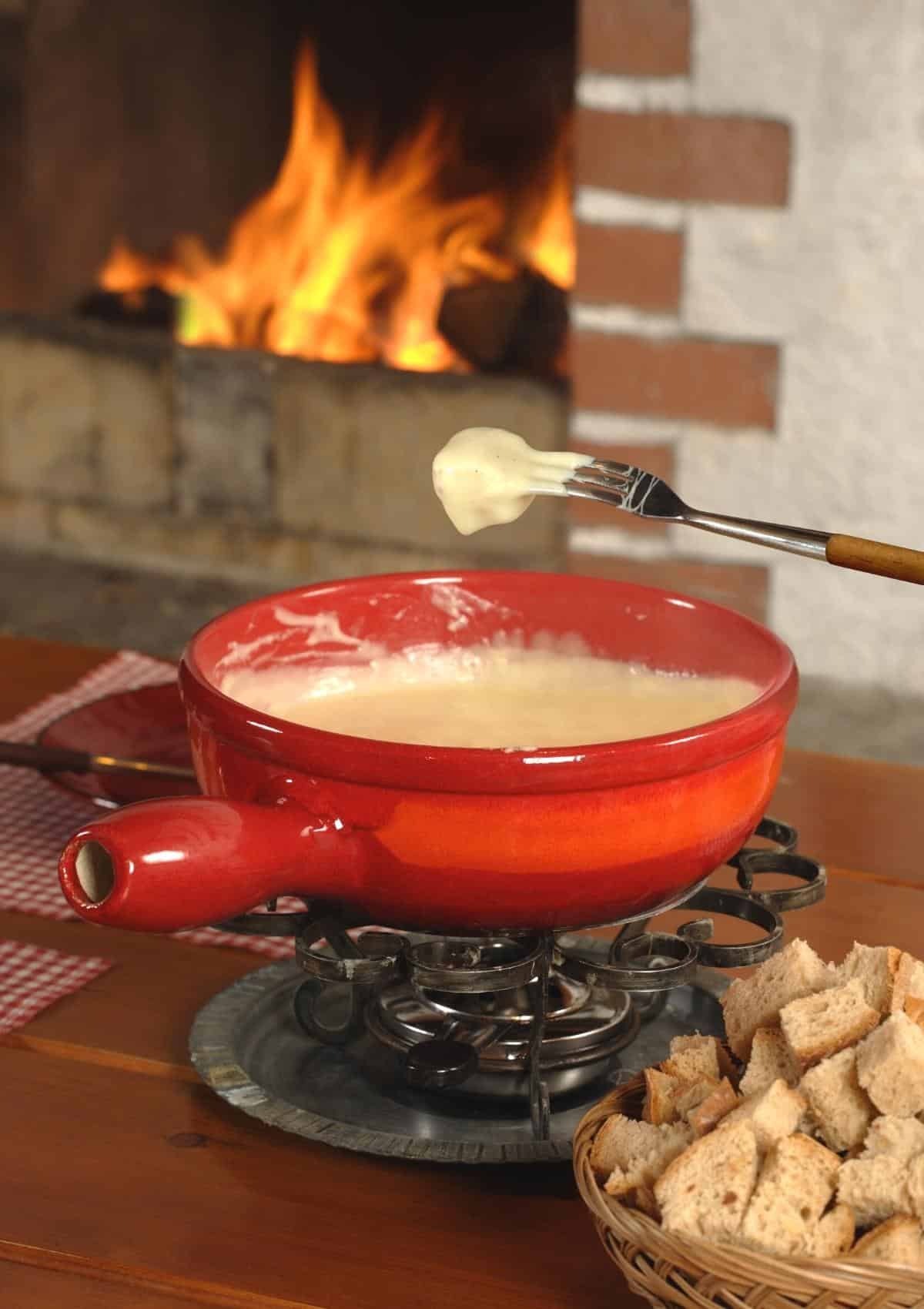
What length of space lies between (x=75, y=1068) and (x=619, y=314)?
1.66m

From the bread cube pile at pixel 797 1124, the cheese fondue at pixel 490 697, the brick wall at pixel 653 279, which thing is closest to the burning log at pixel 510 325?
the brick wall at pixel 653 279

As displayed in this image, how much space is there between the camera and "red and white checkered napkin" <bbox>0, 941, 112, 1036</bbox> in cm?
79

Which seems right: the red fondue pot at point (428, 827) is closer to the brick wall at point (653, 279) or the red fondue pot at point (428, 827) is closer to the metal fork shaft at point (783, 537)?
the metal fork shaft at point (783, 537)

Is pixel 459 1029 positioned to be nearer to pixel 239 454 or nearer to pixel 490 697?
pixel 490 697

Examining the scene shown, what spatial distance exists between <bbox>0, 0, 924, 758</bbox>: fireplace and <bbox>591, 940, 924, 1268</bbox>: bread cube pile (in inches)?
66.2

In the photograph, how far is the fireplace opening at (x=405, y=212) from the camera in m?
2.69

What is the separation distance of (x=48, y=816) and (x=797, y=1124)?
1.90 feet

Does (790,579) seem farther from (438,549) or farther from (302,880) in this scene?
(302,880)

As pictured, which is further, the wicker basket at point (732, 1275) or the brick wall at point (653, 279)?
the brick wall at point (653, 279)

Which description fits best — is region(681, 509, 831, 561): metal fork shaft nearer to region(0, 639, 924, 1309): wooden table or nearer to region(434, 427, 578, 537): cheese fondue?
region(434, 427, 578, 537): cheese fondue

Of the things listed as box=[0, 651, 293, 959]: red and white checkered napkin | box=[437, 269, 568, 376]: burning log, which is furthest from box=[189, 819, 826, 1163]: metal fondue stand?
box=[437, 269, 568, 376]: burning log

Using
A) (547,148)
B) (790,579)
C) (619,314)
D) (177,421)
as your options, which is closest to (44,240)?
(177,421)

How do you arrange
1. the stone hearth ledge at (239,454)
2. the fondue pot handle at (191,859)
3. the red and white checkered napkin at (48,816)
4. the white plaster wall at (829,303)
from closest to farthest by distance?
the fondue pot handle at (191,859) < the red and white checkered napkin at (48,816) < the white plaster wall at (829,303) < the stone hearth ledge at (239,454)

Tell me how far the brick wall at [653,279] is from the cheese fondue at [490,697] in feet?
4.73
